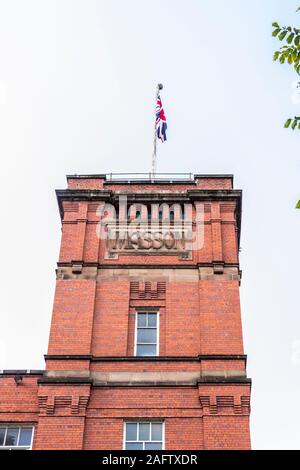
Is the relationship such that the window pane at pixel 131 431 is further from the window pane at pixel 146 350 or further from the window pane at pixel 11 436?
the window pane at pixel 11 436

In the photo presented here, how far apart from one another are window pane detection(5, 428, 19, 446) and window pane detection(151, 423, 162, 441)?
14.6 ft

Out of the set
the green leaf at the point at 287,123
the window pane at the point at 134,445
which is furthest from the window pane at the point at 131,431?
the green leaf at the point at 287,123

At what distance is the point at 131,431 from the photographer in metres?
22.0

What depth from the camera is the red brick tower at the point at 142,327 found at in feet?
71.8

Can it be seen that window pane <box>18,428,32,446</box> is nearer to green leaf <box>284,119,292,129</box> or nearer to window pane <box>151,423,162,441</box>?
window pane <box>151,423,162,441</box>

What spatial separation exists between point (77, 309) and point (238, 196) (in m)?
8.17

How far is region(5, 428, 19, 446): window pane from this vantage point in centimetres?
2234

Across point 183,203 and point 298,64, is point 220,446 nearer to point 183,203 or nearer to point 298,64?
point 183,203

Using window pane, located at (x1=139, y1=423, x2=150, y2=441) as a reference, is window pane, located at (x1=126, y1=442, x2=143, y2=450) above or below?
below

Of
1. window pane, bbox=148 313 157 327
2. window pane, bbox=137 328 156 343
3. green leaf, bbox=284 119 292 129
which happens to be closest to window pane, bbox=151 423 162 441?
window pane, bbox=137 328 156 343

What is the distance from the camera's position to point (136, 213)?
27.8m

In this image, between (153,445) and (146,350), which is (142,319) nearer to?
(146,350)

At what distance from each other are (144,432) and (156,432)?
38 cm
